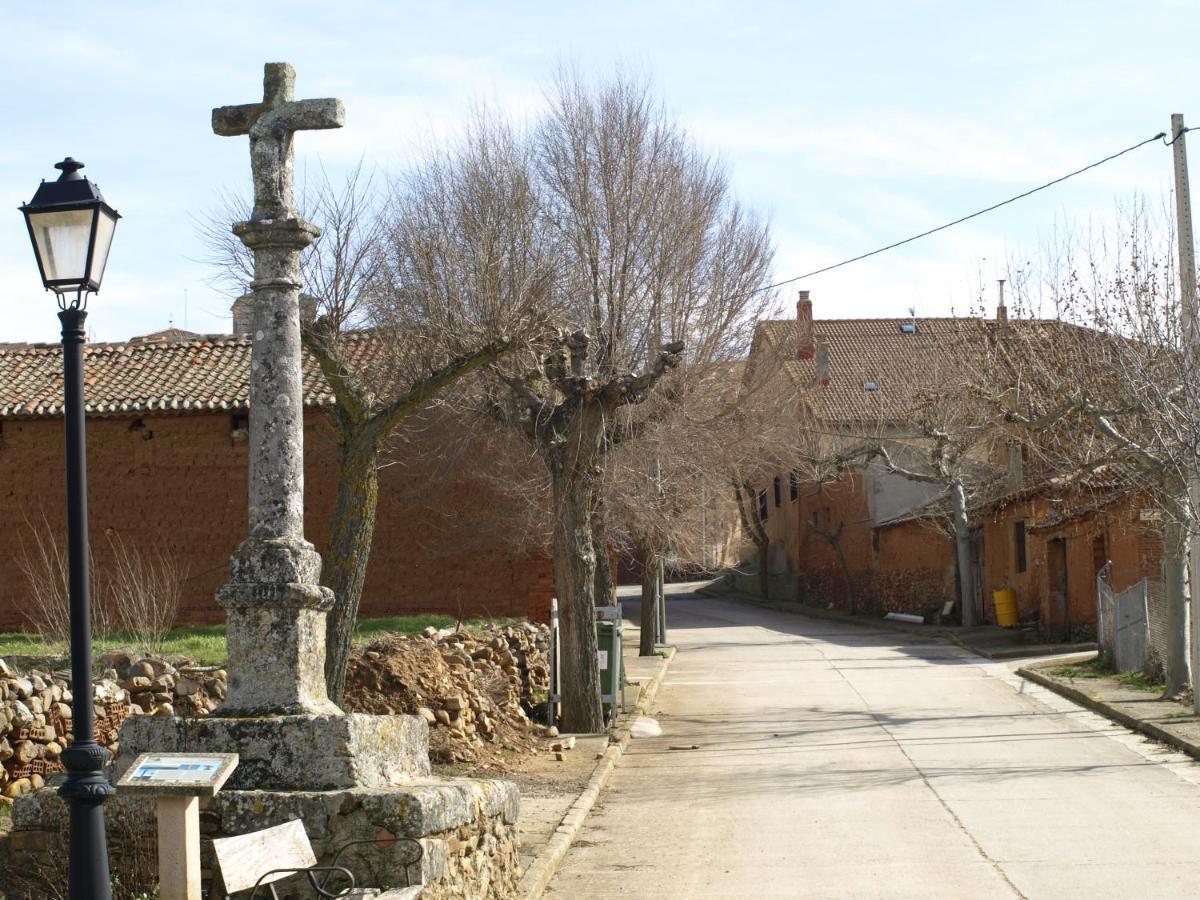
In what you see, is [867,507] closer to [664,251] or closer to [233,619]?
[664,251]

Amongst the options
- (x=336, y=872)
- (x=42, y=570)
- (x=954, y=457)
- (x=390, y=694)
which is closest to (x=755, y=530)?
(x=954, y=457)

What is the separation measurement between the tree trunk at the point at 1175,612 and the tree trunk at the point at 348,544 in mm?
10262

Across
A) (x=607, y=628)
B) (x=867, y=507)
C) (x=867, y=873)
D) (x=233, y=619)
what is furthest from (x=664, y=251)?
(x=867, y=507)

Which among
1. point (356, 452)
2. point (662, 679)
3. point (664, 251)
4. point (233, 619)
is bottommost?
point (662, 679)

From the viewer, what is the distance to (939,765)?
555 inches

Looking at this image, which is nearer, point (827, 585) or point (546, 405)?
point (546, 405)

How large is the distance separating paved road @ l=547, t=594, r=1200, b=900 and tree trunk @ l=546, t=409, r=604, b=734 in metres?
0.84

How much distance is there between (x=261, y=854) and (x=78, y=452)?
2029mm

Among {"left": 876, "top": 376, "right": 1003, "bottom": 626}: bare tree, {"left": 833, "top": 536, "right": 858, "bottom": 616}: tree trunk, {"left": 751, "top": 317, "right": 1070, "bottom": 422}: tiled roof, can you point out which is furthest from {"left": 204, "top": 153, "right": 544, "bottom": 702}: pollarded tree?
{"left": 833, "top": 536, "right": 858, "bottom": 616}: tree trunk

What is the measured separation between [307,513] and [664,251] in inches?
348

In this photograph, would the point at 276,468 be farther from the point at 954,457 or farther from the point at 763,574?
the point at 763,574

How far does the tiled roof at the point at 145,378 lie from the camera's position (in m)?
23.8

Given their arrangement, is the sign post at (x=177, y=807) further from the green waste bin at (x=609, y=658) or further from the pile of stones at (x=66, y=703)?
the green waste bin at (x=609, y=658)

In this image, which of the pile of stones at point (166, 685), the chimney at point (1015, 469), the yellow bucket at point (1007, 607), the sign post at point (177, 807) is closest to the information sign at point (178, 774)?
the sign post at point (177, 807)
